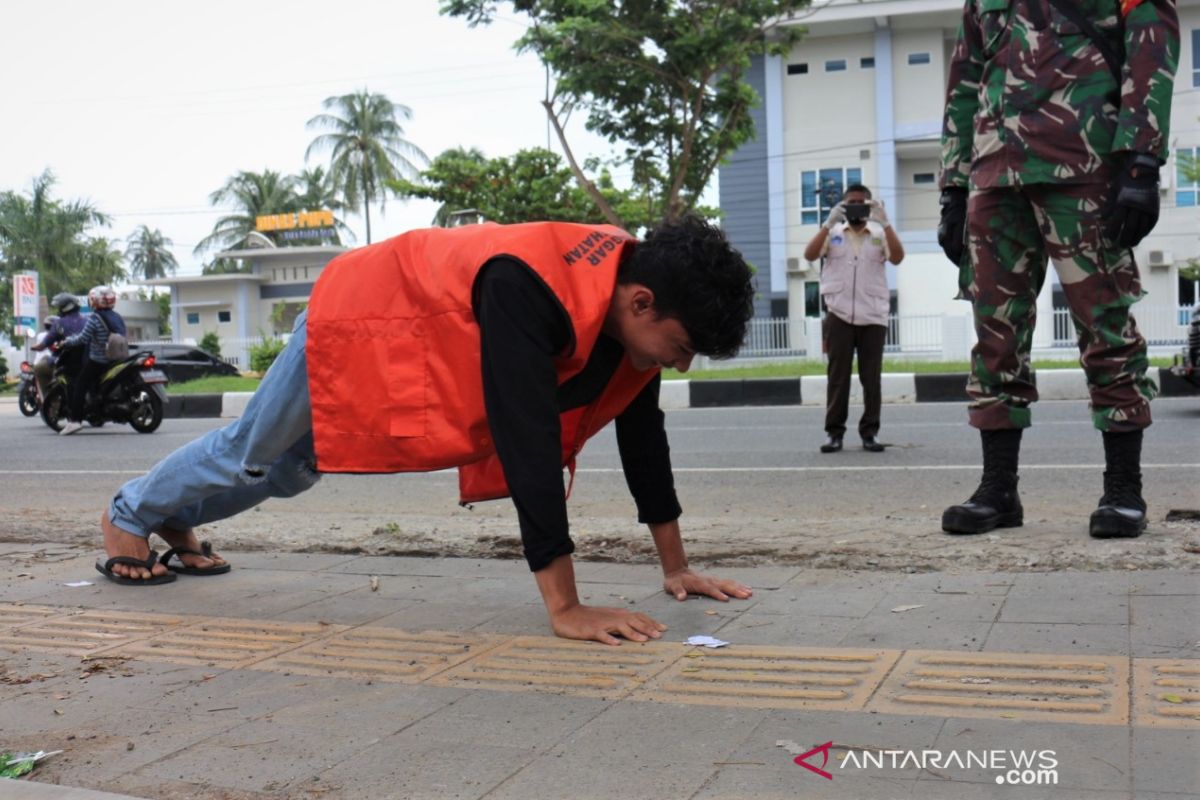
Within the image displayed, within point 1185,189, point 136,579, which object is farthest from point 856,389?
point 1185,189

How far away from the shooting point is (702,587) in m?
3.44

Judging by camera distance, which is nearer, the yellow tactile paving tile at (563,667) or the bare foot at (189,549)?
the yellow tactile paving tile at (563,667)

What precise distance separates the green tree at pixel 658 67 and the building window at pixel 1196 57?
13.3 metres

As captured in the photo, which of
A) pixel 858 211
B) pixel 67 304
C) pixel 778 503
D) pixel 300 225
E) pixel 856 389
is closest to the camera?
pixel 778 503

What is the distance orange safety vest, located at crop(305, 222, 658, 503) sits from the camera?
2.92 meters

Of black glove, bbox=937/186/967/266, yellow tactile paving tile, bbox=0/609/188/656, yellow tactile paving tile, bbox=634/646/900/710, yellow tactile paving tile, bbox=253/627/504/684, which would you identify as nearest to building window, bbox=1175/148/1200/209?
black glove, bbox=937/186/967/266

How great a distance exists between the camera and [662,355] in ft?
9.69

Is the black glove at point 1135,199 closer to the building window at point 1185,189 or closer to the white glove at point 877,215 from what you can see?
the white glove at point 877,215

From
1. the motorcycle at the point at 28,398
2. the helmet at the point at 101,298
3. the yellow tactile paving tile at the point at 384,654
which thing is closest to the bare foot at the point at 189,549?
the yellow tactile paving tile at the point at 384,654

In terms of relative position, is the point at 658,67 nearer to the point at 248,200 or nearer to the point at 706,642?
the point at 706,642

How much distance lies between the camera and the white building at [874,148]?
30359mm

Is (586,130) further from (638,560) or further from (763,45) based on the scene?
(638,560)

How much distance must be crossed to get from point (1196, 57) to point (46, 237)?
4272 cm

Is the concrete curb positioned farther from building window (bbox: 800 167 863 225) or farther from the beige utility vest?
building window (bbox: 800 167 863 225)
